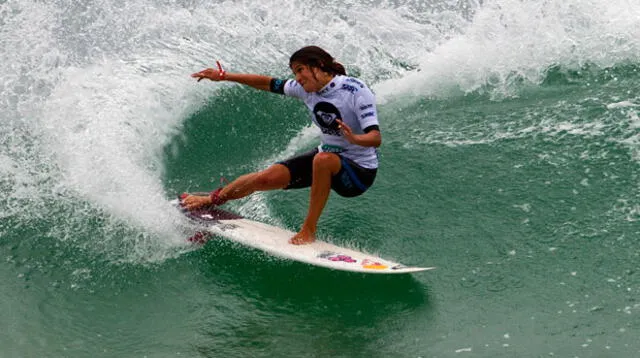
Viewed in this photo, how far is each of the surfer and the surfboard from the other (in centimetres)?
13

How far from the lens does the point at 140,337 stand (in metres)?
5.57

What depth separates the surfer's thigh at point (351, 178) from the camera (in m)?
6.10

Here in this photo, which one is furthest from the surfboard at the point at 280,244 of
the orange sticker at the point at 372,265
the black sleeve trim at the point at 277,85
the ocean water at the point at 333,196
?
the black sleeve trim at the point at 277,85

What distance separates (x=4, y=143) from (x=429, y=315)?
4.57 meters

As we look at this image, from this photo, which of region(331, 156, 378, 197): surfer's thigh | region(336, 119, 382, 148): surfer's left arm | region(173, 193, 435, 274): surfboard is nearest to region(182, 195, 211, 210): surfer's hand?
region(173, 193, 435, 274): surfboard

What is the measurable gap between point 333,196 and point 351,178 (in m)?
1.11

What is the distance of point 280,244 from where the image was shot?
6.32m

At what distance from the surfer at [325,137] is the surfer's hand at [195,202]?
254mm

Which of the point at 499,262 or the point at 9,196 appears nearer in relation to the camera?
the point at 499,262

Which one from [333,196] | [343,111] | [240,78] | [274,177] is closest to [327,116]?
[343,111]

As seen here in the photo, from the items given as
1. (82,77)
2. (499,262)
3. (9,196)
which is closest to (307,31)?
(82,77)

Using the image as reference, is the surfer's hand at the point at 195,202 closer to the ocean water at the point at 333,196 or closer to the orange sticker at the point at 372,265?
the ocean water at the point at 333,196

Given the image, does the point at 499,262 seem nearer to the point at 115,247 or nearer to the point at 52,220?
the point at 115,247

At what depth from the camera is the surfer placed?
582 centimetres
